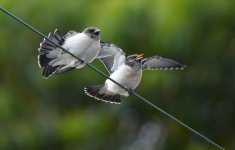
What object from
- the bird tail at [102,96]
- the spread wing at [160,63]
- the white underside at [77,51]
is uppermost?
the white underside at [77,51]

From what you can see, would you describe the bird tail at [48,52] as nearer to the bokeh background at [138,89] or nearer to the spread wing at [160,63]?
the spread wing at [160,63]

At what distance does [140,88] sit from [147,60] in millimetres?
3529

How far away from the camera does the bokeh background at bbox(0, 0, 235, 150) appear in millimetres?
14430

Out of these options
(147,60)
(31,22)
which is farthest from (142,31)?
(147,60)

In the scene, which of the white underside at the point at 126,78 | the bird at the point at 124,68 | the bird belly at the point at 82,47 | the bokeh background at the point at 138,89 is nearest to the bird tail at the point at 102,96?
the bird at the point at 124,68

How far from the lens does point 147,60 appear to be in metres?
10.9

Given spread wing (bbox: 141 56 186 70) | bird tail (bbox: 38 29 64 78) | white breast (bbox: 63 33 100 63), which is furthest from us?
spread wing (bbox: 141 56 186 70)

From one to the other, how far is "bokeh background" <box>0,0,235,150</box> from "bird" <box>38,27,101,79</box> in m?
3.88

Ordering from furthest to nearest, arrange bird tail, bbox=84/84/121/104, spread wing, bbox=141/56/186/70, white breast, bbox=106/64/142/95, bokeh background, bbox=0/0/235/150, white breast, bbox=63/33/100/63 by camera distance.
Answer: bokeh background, bbox=0/0/235/150 < bird tail, bbox=84/84/121/104 < spread wing, bbox=141/56/186/70 < white breast, bbox=106/64/142/95 < white breast, bbox=63/33/100/63

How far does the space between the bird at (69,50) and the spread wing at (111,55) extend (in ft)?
1.71

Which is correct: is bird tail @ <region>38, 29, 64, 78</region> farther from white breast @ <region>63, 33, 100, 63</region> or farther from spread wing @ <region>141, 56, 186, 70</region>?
spread wing @ <region>141, 56, 186, 70</region>

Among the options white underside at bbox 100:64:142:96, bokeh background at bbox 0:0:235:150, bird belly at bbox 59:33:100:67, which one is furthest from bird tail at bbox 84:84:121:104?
bokeh background at bbox 0:0:235:150

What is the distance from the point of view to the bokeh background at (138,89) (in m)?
14.4

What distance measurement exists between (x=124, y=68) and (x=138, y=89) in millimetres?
3654
